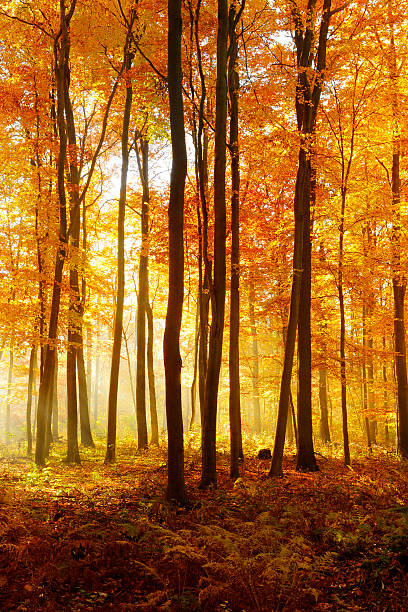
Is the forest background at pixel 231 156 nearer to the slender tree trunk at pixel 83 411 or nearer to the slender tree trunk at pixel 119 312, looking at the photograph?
the slender tree trunk at pixel 119 312

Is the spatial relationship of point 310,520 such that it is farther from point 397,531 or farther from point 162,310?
point 162,310

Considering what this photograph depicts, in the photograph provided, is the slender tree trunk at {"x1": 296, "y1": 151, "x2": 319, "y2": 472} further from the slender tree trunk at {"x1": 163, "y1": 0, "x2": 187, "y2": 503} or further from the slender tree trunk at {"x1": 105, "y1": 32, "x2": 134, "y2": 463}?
the slender tree trunk at {"x1": 105, "y1": 32, "x2": 134, "y2": 463}

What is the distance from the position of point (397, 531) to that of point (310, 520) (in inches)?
62.6

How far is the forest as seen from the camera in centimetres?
541

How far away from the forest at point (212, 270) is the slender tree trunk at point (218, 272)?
0.05 meters

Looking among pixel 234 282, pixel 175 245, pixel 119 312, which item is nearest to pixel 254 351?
pixel 119 312

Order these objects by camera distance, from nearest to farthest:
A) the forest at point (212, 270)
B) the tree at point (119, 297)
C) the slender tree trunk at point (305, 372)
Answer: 1. the forest at point (212, 270)
2. the slender tree trunk at point (305, 372)
3. the tree at point (119, 297)

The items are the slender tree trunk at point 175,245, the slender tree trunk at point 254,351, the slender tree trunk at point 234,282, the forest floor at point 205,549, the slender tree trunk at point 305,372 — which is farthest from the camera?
the slender tree trunk at point 254,351

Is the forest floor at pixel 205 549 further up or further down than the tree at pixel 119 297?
further down

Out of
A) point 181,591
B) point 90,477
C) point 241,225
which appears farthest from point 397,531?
point 241,225

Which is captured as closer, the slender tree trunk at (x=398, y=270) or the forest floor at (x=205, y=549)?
the forest floor at (x=205, y=549)

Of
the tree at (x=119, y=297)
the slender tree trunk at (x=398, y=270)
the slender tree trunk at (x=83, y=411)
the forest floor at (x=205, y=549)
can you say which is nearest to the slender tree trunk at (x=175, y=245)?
the forest floor at (x=205, y=549)

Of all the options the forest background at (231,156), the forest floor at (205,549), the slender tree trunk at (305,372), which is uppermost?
the forest background at (231,156)

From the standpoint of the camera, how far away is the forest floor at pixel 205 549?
15.4ft
